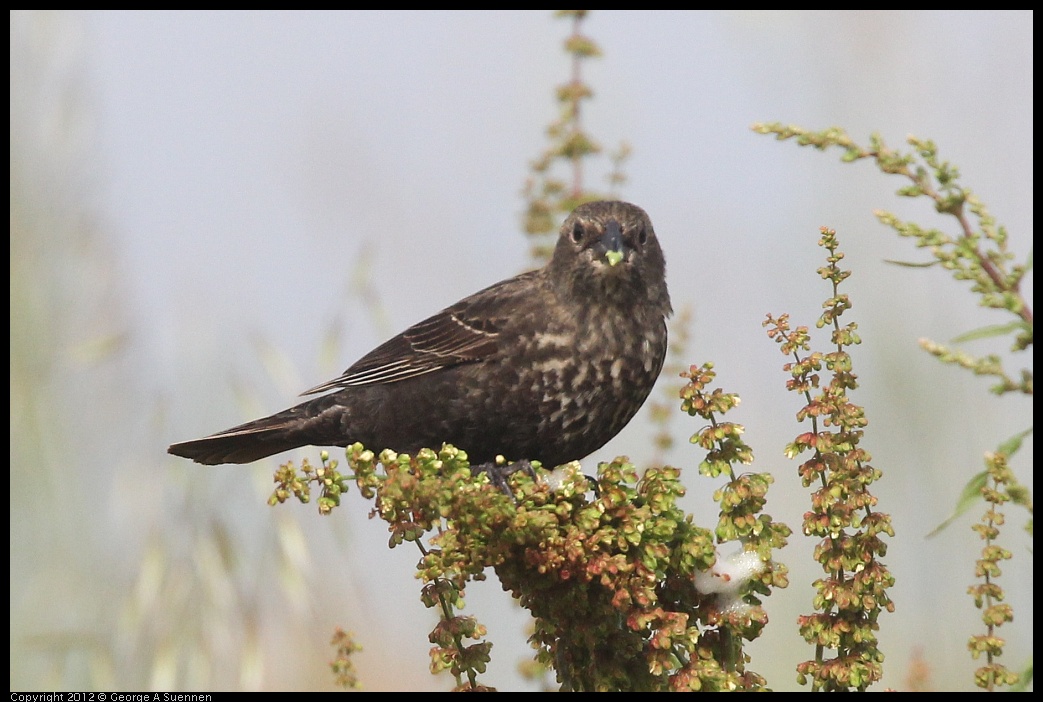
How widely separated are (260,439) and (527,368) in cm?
106

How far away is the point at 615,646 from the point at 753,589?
1.02 feet

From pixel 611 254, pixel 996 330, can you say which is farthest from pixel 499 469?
pixel 996 330

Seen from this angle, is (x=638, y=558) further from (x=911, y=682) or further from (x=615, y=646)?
(x=911, y=682)

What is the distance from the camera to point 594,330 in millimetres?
3785

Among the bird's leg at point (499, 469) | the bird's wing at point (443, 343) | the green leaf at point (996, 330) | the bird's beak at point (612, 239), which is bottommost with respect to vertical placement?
the green leaf at point (996, 330)

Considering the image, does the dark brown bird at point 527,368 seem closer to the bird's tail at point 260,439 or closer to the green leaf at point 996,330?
the bird's tail at point 260,439

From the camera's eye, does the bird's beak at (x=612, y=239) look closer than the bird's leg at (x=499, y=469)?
No

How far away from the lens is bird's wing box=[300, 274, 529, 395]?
3941 millimetres

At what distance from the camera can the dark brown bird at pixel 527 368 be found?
12.2 feet

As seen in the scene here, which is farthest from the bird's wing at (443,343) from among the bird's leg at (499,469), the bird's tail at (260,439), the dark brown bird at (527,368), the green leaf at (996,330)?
the green leaf at (996,330)

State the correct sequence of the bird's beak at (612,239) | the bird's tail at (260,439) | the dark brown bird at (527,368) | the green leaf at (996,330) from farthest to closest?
the bird's tail at (260,439), the bird's beak at (612,239), the dark brown bird at (527,368), the green leaf at (996,330)

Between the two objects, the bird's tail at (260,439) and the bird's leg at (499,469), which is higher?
the bird's tail at (260,439)

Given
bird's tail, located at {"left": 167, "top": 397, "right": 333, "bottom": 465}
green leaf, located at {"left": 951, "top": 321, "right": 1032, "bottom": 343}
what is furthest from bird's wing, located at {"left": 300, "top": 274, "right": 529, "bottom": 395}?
green leaf, located at {"left": 951, "top": 321, "right": 1032, "bottom": 343}

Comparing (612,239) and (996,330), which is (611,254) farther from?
(996,330)
